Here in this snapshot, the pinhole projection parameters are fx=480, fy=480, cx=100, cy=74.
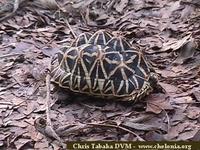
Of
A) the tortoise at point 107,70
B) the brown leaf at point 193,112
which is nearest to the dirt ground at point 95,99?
the brown leaf at point 193,112

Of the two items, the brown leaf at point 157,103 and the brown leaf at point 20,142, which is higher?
the brown leaf at point 157,103

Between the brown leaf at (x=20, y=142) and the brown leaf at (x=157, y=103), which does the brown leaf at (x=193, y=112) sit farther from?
the brown leaf at (x=20, y=142)

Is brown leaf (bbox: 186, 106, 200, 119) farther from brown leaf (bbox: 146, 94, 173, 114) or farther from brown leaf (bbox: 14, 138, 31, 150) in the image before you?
brown leaf (bbox: 14, 138, 31, 150)

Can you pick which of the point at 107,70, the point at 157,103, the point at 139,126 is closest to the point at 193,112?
the point at 157,103

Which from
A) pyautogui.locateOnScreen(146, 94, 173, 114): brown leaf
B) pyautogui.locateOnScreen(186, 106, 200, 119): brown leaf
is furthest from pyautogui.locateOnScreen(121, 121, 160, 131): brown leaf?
pyautogui.locateOnScreen(186, 106, 200, 119): brown leaf

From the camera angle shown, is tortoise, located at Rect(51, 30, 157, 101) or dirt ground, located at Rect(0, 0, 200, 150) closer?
dirt ground, located at Rect(0, 0, 200, 150)

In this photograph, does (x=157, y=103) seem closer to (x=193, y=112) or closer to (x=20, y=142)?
(x=193, y=112)
